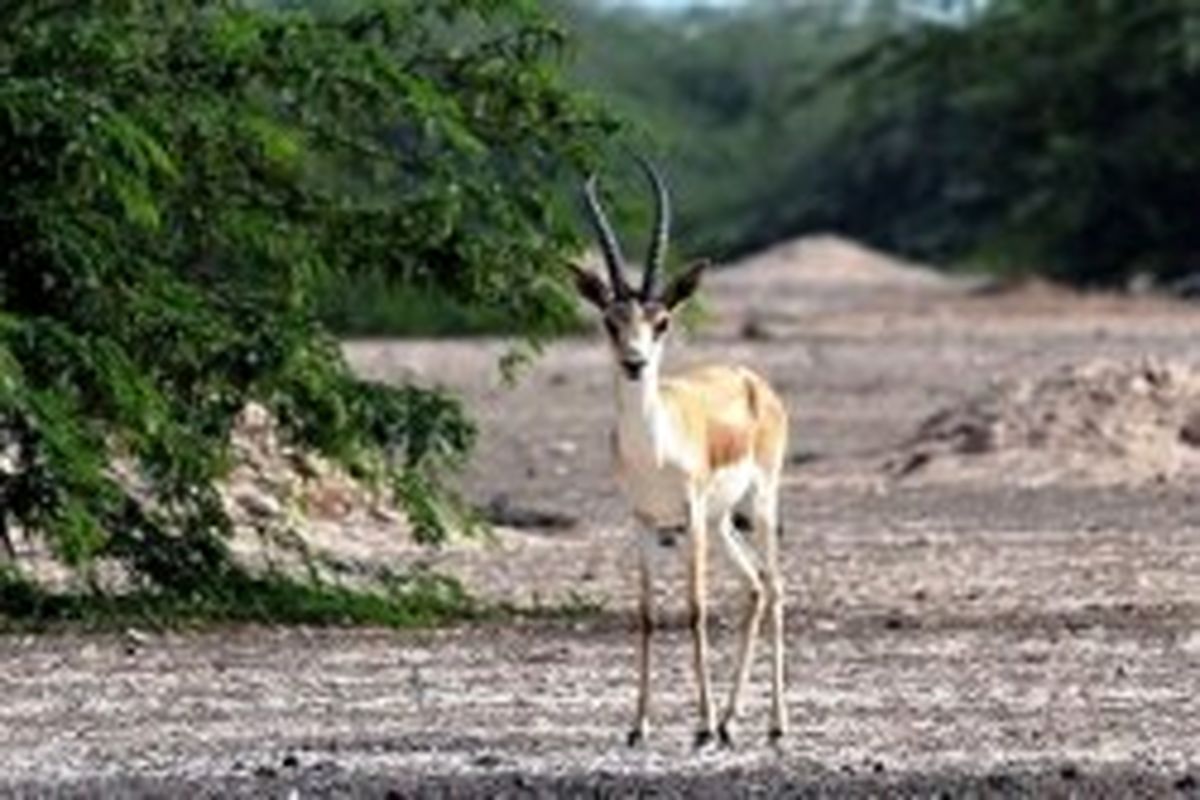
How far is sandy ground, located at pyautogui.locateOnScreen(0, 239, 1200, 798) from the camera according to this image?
15.0 metres

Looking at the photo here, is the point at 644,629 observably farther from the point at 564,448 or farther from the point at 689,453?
the point at 564,448

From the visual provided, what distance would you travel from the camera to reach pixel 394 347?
4928cm

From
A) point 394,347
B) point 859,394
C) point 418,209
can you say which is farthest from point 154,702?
point 394,347

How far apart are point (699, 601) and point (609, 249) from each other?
46.3 inches

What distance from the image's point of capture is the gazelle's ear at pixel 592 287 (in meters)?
15.6

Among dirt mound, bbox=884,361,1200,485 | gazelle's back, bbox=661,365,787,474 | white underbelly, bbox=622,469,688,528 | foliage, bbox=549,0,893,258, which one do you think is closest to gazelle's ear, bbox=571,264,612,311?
gazelle's back, bbox=661,365,787,474

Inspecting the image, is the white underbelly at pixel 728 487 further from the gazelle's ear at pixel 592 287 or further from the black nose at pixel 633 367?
the gazelle's ear at pixel 592 287

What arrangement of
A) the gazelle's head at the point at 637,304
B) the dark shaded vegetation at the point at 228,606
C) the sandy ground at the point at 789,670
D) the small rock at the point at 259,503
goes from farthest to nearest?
the small rock at the point at 259,503 < the dark shaded vegetation at the point at 228,606 < the gazelle's head at the point at 637,304 < the sandy ground at the point at 789,670

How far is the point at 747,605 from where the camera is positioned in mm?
16453

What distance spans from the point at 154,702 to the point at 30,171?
2734mm

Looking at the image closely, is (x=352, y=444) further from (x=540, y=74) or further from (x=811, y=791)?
(x=811, y=791)

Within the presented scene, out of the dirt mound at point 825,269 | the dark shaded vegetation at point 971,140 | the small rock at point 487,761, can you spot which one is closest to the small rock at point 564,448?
the dark shaded vegetation at point 971,140

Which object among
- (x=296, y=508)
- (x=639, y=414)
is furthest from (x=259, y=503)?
(x=639, y=414)

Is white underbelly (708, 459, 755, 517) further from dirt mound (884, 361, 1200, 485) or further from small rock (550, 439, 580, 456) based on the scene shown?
small rock (550, 439, 580, 456)
